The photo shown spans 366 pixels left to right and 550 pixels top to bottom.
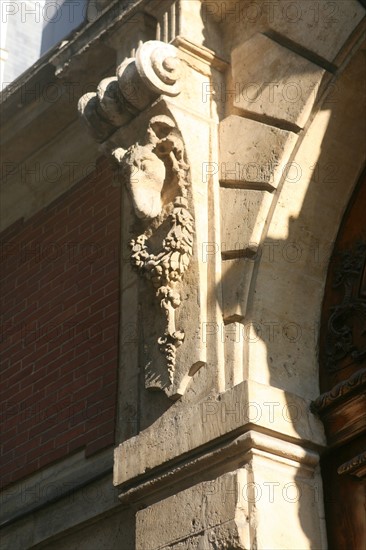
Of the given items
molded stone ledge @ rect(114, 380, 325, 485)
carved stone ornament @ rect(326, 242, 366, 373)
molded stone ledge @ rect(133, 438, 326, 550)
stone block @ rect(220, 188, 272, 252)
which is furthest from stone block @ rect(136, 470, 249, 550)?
stone block @ rect(220, 188, 272, 252)

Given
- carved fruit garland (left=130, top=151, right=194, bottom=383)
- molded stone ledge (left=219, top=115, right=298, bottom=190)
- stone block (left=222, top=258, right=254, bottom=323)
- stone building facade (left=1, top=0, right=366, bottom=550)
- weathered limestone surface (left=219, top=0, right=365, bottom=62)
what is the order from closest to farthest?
stone building facade (left=1, top=0, right=366, bottom=550), stone block (left=222, top=258, right=254, bottom=323), carved fruit garland (left=130, top=151, right=194, bottom=383), molded stone ledge (left=219, top=115, right=298, bottom=190), weathered limestone surface (left=219, top=0, right=365, bottom=62)

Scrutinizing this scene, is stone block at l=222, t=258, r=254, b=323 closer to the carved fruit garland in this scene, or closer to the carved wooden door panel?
the carved fruit garland

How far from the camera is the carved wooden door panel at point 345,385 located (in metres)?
4.66

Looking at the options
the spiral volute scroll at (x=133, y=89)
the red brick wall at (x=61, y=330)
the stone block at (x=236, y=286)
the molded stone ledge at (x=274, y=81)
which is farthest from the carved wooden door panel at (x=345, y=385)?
the red brick wall at (x=61, y=330)

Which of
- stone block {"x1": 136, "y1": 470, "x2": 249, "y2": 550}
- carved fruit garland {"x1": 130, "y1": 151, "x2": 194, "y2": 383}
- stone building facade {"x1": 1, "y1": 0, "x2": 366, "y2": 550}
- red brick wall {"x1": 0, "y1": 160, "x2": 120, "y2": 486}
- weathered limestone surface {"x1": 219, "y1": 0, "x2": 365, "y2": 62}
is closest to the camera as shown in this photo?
stone block {"x1": 136, "y1": 470, "x2": 249, "y2": 550}

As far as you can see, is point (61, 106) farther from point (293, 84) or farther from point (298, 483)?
point (298, 483)

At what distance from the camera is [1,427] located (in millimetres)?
6625

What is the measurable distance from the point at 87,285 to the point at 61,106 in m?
1.17

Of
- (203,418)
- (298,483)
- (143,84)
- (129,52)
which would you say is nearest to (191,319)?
(203,418)

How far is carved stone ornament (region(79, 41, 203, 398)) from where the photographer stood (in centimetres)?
514

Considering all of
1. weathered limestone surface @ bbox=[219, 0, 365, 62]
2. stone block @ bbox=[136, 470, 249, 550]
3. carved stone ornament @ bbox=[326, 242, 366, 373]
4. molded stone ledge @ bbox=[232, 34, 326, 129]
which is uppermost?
weathered limestone surface @ bbox=[219, 0, 365, 62]

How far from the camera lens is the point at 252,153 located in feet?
17.5

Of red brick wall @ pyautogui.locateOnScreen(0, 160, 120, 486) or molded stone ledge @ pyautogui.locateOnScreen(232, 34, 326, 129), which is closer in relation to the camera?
molded stone ledge @ pyautogui.locateOnScreen(232, 34, 326, 129)

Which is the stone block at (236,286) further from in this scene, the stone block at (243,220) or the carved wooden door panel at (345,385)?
the carved wooden door panel at (345,385)
